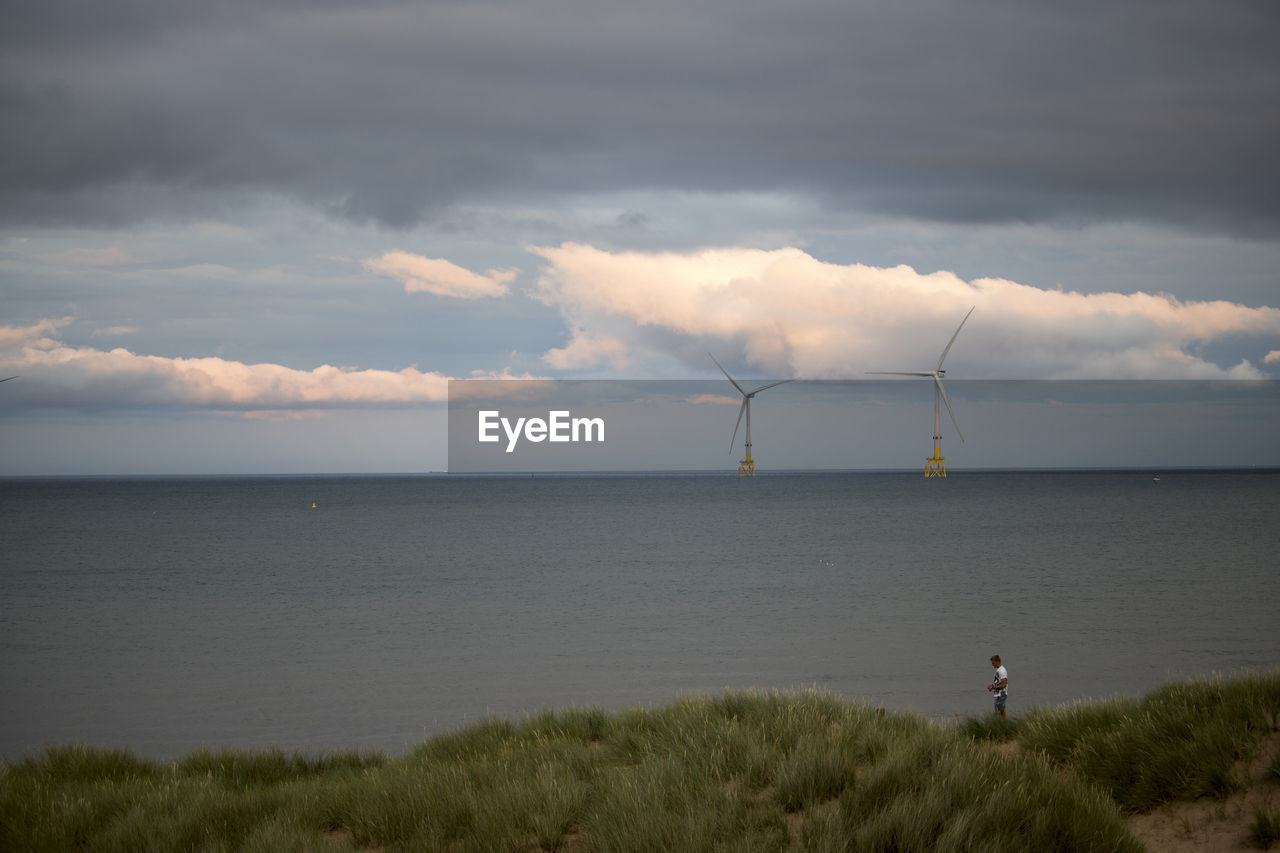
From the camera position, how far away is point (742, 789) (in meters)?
8.17

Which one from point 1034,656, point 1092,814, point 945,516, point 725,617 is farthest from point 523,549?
point 1092,814

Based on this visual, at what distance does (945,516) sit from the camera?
378 feet

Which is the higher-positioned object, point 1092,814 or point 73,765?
point 1092,814

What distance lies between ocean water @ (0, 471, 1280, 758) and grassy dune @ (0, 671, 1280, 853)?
639 centimetres

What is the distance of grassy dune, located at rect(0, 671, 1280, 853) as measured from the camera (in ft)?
24.0

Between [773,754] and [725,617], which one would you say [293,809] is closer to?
[773,754]

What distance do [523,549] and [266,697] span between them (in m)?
50.8

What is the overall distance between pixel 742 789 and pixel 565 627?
28503mm

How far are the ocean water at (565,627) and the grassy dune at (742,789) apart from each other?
21.0 ft

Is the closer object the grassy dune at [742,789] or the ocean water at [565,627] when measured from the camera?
the grassy dune at [742,789]

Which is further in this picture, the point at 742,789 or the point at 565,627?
the point at 565,627

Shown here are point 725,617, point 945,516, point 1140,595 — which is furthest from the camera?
point 945,516

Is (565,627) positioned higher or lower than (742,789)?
lower

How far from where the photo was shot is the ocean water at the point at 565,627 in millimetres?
23719
